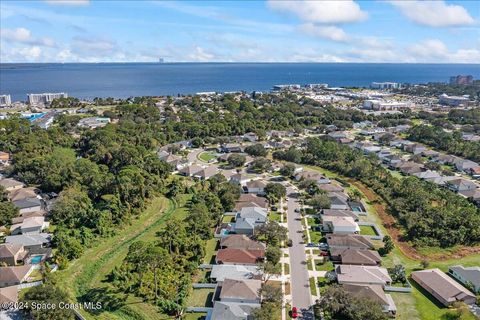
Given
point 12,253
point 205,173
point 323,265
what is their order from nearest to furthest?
point 323,265, point 12,253, point 205,173

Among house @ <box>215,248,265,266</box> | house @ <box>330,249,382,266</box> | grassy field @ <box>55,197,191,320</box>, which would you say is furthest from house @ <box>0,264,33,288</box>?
house @ <box>330,249,382,266</box>

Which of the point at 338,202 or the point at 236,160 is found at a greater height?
the point at 236,160

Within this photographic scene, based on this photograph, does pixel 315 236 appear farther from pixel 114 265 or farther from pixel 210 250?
pixel 114 265

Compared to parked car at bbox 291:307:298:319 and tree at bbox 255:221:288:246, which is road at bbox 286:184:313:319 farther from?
tree at bbox 255:221:288:246

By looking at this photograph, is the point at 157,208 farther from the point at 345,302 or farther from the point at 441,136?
the point at 441,136

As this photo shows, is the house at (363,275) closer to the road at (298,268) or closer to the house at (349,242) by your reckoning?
the road at (298,268)

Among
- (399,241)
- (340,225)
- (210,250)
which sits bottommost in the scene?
(210,250)

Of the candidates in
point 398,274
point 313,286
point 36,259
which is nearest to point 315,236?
point 313,286

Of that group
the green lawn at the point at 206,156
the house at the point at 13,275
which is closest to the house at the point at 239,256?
the house at the point at 13,275
